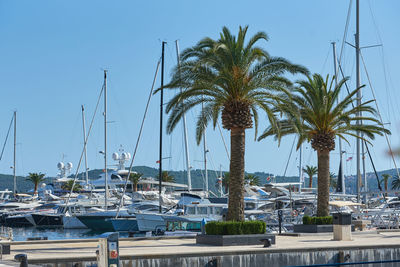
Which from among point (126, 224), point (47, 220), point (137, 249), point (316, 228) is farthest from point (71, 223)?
point (137, 249)

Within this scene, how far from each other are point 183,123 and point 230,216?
3296cm

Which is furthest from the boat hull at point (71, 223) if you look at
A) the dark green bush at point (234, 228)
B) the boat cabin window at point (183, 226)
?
the dark green bush at point (234, 228)

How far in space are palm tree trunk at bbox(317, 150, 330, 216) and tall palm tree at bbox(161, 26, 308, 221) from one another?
8.45 metres

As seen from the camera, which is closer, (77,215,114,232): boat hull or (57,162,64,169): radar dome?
(77,215,114,232): boat hull

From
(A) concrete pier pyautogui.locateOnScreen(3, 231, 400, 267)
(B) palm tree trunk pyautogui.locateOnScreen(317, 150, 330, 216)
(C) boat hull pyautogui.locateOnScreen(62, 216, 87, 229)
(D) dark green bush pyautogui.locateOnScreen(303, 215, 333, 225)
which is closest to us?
(A) concrete pier pyautogui.locateOnScreen(3, 231, 400, 267)

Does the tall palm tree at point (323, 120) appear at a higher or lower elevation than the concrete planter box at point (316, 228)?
higher

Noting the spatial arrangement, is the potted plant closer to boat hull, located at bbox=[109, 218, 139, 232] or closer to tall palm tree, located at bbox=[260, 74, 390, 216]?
tall palm tree, located at bbox=[260, 74, 390, 216]

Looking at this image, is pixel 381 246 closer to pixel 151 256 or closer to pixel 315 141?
pixel 151 256

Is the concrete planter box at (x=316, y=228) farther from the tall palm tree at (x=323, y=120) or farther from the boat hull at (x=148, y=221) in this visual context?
the boat hull at (x=148, y=221)

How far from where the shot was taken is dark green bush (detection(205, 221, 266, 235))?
87.4ft

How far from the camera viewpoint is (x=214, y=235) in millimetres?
26656

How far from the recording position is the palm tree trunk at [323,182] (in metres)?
36.6

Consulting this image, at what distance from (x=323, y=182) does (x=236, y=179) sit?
10013 millimetres

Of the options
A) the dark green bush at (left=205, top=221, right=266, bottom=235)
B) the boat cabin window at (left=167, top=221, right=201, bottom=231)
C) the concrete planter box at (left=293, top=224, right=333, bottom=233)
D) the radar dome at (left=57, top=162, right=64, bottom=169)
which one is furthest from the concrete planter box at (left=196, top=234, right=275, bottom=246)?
the radar dome at (left=57, top=162, right=64, bottom=169)
